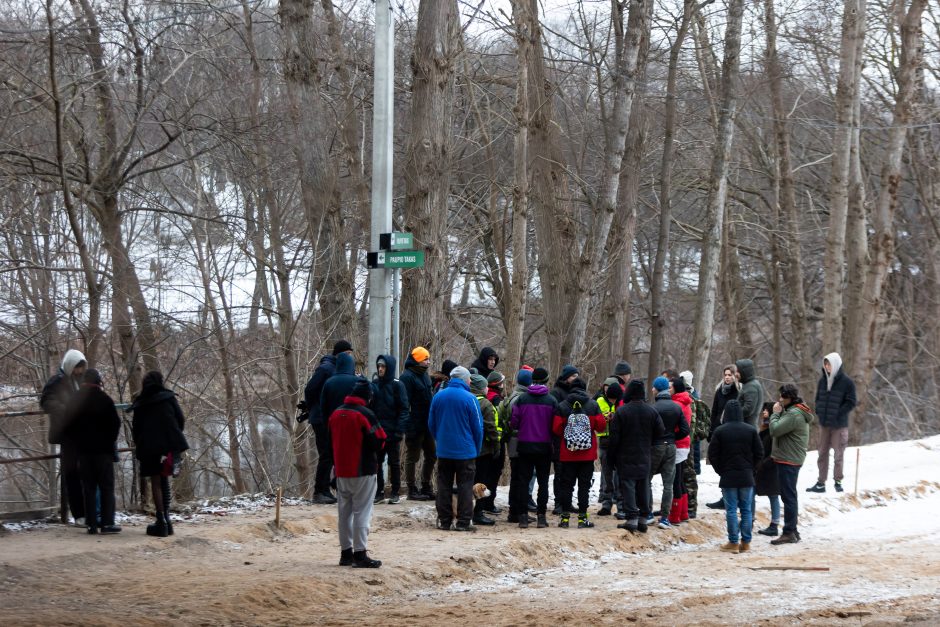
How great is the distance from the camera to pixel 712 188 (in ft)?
75.6

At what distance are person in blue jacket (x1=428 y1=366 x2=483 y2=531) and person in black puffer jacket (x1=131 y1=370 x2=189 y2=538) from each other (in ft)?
9.76

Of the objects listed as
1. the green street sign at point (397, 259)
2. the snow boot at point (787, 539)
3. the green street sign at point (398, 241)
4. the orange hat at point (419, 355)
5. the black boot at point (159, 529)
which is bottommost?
the snow boot at point (787, 539)

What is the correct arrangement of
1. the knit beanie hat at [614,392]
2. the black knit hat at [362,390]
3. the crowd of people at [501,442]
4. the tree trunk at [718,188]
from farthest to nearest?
the tree trunk at [718,188] < the knit beanie hat at [614,392] < the crowd of people at [501,442] < the black knit hat at [362,390]

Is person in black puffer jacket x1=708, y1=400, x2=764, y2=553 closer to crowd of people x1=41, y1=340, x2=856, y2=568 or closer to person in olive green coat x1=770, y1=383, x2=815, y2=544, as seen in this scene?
crowd of people x1=41, y1=340, x2=856, y2=568

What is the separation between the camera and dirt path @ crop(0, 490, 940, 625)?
8.71 metres

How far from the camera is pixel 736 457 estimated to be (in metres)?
12.7

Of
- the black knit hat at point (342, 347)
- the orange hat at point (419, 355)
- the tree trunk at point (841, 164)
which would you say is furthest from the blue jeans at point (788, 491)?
the tree trunk at point (841, 164)

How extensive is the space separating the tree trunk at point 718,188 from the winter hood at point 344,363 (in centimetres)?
1214

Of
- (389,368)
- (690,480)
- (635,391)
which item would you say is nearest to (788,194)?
(690,480)

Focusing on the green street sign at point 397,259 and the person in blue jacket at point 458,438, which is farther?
the green street sign at point 397,259

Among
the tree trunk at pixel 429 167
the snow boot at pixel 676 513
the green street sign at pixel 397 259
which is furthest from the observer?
the tree trunk at pixel 429 167

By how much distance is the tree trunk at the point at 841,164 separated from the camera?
2334cm

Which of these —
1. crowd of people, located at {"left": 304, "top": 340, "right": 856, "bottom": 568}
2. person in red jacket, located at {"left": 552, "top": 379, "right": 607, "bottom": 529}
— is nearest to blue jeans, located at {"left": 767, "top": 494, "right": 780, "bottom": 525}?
crowd of people, located at {"left": 304, "top": 340, "right": 856, "bottom": 568}

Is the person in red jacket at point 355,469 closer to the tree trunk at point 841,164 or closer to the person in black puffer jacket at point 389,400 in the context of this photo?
the person in black puffer jacket at point 389,400
